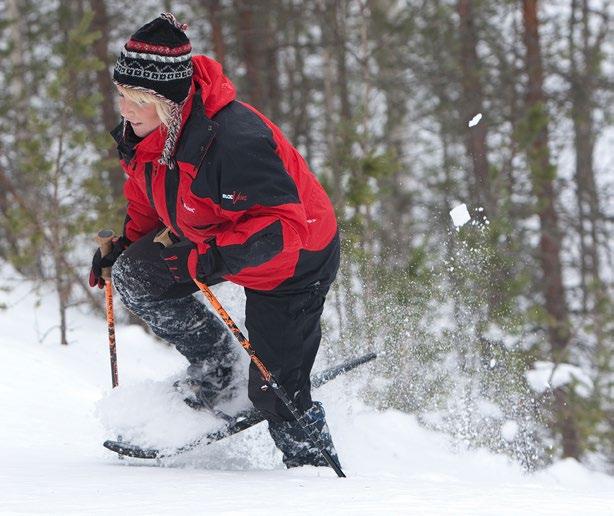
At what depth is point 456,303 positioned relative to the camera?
6047mm

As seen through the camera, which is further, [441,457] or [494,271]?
[494,271]

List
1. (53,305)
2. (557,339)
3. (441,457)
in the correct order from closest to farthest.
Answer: (441,457)
(53,305)
(557,339)

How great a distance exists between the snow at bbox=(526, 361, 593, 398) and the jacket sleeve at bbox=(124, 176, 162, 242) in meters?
4.84

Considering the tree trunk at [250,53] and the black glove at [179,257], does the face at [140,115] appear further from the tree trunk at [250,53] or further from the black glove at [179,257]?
the tree trunk at [250,53]

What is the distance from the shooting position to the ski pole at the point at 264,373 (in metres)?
3.44

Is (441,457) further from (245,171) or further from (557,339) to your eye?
(557,339)

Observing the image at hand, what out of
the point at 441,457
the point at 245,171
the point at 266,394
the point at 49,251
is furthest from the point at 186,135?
the point at 49,251

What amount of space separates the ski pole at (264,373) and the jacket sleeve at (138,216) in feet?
0.90

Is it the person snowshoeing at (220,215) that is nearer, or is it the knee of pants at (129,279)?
the person snowshoeing at (220,215)

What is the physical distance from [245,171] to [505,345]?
3811 mm

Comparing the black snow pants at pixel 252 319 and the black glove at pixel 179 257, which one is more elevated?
the black glove at pixel 179 257

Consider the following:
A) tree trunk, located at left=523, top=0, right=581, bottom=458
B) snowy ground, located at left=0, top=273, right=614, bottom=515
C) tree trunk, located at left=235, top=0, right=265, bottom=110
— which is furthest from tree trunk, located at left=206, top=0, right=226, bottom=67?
snowy ground, located at left=0, top=273, right=614, bottom=515

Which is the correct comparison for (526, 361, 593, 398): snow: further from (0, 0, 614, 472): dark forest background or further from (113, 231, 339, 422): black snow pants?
(113, 231, 339, 422): black snow pants

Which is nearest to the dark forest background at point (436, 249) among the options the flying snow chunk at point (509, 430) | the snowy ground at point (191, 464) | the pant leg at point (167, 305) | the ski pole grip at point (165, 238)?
the flying snow chunk at point (509, 430)
